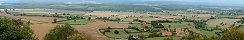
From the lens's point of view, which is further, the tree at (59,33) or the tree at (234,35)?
the tree at (59,33)

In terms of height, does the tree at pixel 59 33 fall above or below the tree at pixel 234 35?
below

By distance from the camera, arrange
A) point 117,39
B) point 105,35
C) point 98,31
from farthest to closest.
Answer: point 98,31
point 105,35
point 117,39

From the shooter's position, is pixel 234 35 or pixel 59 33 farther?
pixel 59 33

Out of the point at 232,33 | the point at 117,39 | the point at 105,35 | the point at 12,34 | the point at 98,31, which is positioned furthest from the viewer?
the point at 98,31

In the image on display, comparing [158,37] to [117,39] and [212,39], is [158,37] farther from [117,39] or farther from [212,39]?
[212,39]

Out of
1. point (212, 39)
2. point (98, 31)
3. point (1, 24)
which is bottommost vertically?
point (98, 31)

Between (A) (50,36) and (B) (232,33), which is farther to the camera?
(A) (50,36)

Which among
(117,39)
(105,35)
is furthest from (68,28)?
(105,35)

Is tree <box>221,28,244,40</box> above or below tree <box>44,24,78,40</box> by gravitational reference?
above

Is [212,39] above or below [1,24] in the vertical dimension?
below

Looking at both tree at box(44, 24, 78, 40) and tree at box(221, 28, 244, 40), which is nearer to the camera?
tree at box(221, 28, 244, 40)

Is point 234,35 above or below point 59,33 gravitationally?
above
